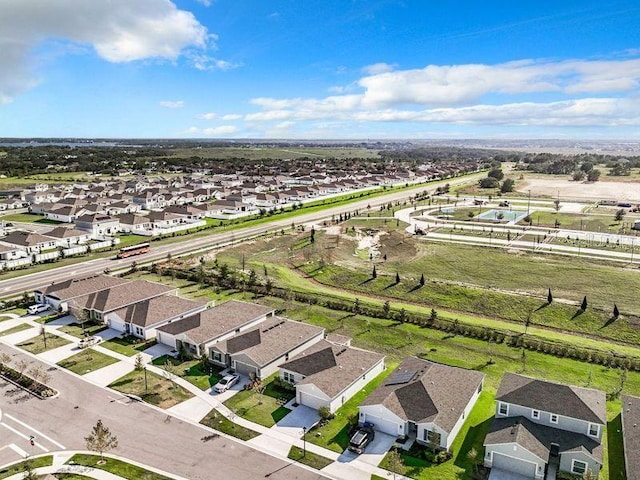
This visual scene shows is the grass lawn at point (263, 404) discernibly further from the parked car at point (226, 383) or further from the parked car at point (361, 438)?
the parked car at point (361, 438)

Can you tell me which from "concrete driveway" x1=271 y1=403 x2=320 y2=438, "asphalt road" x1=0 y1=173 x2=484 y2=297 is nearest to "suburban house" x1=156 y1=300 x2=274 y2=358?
"concrete driveway" x1=271 y1=403 x2=320 y2=438

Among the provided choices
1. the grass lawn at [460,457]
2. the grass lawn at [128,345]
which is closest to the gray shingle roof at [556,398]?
the grass lawn at [460,457]

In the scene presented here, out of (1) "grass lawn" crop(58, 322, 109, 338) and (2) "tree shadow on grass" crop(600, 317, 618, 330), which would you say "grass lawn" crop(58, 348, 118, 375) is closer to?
(1) "grass lawn" crop(58, 322, 109, 338)

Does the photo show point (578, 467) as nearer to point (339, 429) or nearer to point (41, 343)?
point (339, 429)

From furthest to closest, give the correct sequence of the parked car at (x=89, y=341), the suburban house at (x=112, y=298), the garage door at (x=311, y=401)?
the suburban house at (x=112, y=298) → the parked car at (x=89, y=341) → the garage door at (x=311, y=401)

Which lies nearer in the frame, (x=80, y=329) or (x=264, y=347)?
(x=264, y=347)

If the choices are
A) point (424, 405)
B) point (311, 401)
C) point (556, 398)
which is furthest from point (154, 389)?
point (556, 398)

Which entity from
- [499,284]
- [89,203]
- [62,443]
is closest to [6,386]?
[62,443]
